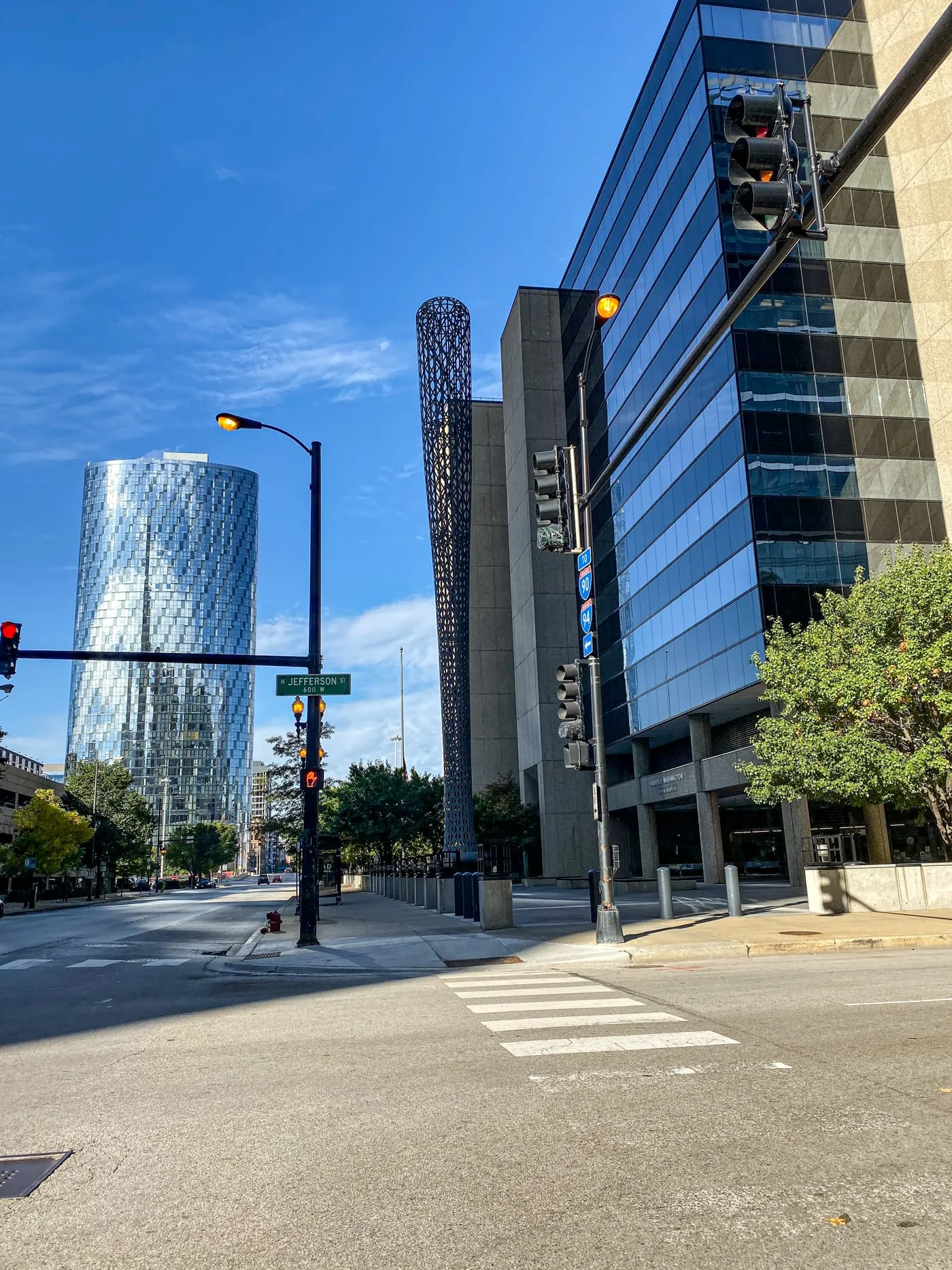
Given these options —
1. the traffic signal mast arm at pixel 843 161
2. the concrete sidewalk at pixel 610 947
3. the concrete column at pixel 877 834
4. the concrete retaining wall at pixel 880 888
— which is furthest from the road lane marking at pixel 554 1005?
the concrete column at pixel 877 834

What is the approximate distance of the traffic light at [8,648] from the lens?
1798 cm

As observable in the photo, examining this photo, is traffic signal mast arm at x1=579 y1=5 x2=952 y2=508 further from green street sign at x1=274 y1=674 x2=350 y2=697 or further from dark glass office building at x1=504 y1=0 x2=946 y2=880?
dark glass office building at x1=504 y1=0 x2=946 y2=880

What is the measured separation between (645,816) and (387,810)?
1739 centimetres

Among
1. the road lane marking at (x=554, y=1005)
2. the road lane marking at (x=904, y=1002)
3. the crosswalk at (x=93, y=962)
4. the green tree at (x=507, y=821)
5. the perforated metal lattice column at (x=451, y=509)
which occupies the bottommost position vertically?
the crosswalk at (x=93, y=962)

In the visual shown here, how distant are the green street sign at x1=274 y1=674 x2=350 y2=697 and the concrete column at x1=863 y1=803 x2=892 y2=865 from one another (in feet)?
83.5

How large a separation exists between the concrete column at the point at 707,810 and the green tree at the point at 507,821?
1890cm

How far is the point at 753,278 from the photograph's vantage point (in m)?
8.01

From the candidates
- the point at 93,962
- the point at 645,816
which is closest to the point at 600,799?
the point at 93,962

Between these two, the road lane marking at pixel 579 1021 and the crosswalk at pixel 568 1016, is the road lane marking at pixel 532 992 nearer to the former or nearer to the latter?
the crosswalk at pixel 568 1016

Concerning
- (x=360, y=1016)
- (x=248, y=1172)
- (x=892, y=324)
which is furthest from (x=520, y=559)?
(x=248, y=1172)

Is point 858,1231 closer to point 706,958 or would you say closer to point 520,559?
point 706,958

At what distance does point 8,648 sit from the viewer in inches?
712

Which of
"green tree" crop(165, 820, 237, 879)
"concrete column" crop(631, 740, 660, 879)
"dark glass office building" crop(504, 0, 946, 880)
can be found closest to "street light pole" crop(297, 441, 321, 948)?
"dark glass office building" crop(504, 0, 946, 880)

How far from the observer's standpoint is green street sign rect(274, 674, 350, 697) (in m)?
18.9
